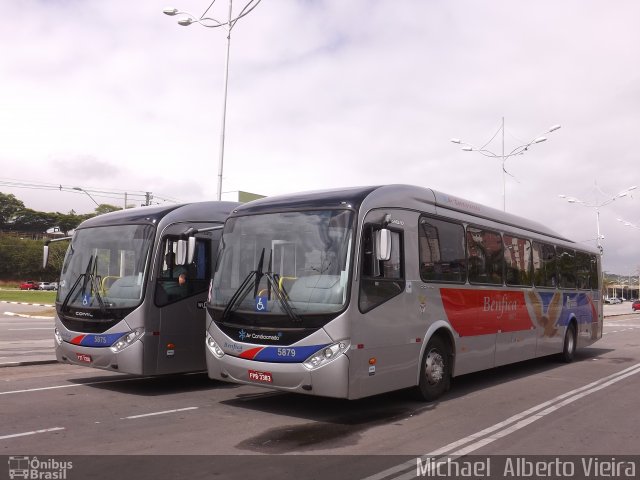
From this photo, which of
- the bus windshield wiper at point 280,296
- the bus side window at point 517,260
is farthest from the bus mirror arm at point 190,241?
the bus side window at point 517,260

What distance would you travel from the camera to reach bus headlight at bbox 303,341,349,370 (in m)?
7.24

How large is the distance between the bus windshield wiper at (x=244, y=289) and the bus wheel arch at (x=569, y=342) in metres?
9.89

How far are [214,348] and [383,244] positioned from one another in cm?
281

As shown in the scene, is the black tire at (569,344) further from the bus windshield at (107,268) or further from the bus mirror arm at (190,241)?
the bus windshield at (107,268)

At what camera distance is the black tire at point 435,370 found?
8.88 meters

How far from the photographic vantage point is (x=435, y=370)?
9.12 metres

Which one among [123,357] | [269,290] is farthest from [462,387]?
[123,357]

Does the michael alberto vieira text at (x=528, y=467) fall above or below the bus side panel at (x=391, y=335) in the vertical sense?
below

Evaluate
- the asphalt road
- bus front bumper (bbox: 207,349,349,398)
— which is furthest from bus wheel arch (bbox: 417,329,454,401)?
bus front bumper (bbox: 207,349,349,398)

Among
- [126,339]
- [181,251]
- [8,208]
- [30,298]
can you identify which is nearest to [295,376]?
[181,251]

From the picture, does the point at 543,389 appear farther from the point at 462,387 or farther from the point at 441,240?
the point at 441,240

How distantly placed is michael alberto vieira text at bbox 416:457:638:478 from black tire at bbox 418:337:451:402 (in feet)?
9.43

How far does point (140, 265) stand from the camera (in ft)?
30.7

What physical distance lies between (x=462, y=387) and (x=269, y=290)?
4.82 metres
